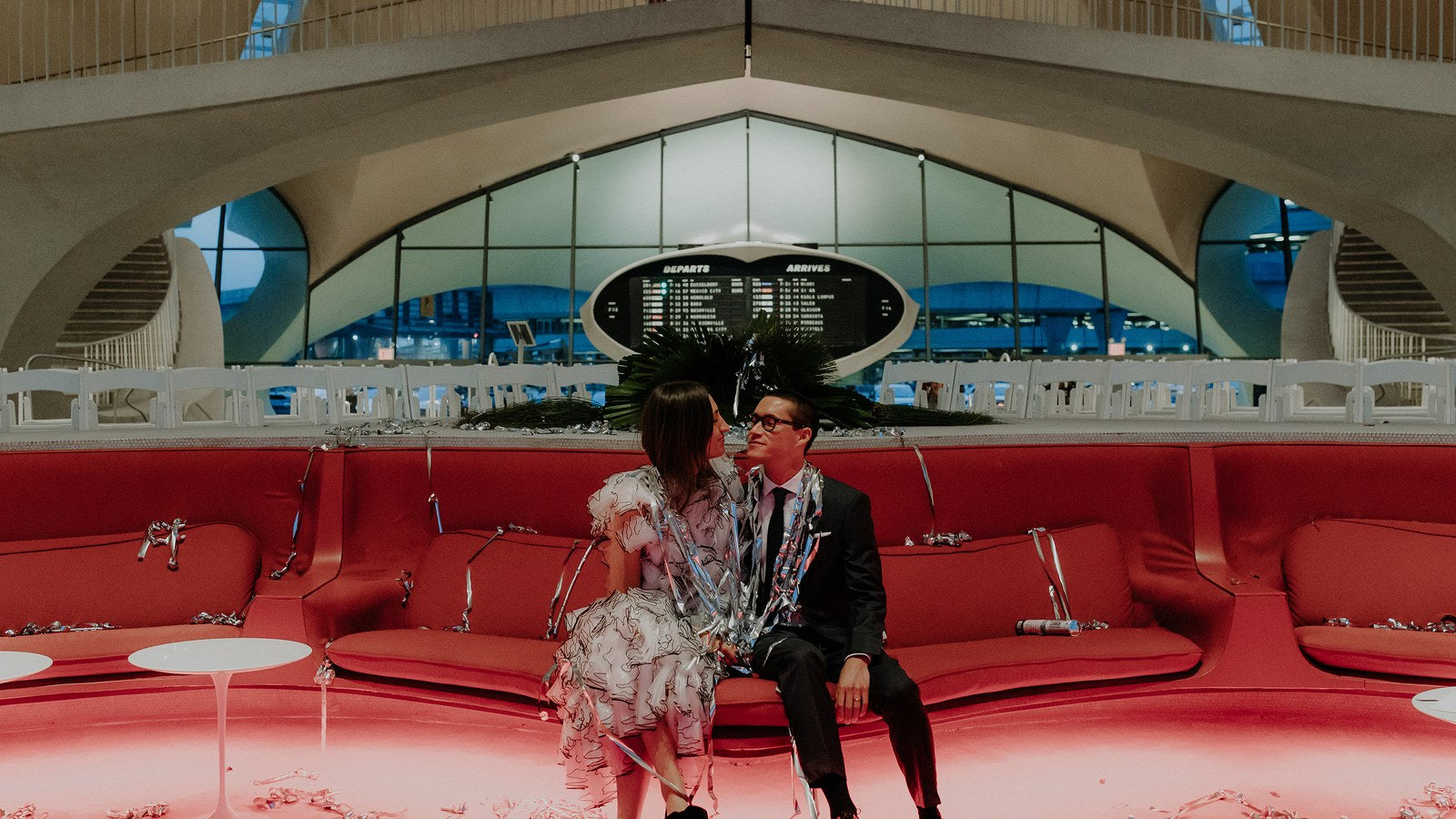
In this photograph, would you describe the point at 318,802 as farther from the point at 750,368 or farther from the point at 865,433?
the point at 865,433

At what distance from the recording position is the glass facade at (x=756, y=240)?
1705cm

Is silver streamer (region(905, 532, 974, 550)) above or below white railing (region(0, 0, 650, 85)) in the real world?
below

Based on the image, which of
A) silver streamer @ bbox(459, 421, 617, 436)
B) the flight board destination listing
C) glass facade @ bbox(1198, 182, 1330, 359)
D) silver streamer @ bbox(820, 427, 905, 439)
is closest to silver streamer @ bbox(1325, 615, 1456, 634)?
silver streamer @ bbox(820, 427, 905, 439)

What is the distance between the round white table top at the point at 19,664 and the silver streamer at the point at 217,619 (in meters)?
1.01

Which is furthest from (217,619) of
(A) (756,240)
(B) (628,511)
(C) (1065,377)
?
(A) (756,240)

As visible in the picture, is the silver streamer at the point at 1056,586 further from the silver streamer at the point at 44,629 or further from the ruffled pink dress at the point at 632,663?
the silver streamer at the point at 44,629

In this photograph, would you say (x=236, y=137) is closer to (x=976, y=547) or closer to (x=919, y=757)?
(x=976, y=547)

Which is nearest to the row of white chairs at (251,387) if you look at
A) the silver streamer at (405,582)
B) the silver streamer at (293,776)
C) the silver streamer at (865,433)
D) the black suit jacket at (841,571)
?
the silver streamer at (405,582)

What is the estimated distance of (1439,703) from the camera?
7.66 feet

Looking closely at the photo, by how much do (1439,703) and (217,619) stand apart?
373cm

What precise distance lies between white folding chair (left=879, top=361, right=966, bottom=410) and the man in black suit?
709 cm

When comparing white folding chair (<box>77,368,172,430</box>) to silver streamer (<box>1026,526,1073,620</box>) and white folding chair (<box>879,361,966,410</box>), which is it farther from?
silver streamer (<box>1026,526,1073,620</box>)

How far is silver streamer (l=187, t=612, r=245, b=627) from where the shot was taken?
3836mm

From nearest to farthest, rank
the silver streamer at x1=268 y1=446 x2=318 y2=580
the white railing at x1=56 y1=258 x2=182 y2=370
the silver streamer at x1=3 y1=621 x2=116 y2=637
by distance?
the silver streamer at x1=3 y1=621 x2=116 y2=637 → the silver streamer at x1=268 y1=446 x2=318 y2=580 → the white railing at x1=56 y1=258 x2=182 y2=370
